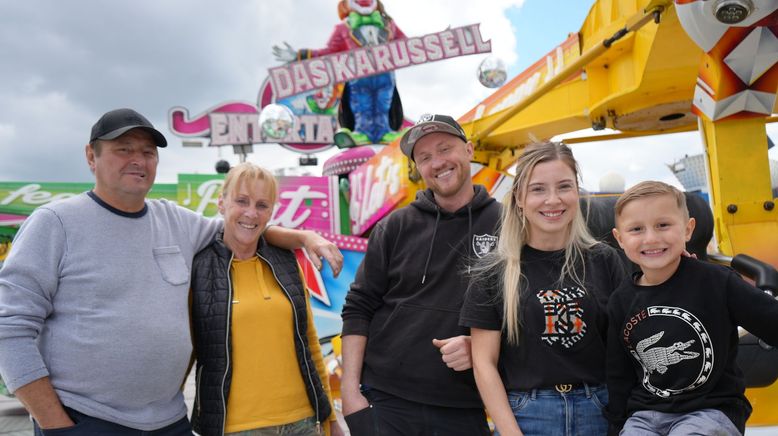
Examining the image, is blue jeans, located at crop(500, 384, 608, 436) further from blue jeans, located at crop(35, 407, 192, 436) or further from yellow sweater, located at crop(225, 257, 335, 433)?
blue jeans, located at crop(35, 407, 192, 436)

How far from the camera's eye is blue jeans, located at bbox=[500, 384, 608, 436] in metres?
1.52

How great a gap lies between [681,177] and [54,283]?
80.1ft

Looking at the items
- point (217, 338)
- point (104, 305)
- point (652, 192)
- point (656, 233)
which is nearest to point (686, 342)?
point (656, 233)

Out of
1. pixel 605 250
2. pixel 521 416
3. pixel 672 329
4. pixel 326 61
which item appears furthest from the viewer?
pixel 326 61

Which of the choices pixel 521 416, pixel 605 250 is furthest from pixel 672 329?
pixel 521 416

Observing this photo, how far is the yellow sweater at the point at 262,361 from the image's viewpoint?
2.01 m

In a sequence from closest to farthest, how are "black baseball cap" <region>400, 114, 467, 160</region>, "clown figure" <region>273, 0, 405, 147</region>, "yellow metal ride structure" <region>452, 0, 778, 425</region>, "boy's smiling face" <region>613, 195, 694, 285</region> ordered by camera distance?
"boy's smiling face" <region>613, 195, 694, 285</region> < "black baseball cap" <region>400, 114, 467, 160</region> < "yellow metal ride structure" <region>452, 0, 778, 425</region> < "clown figure" <region>273, 0, 405, 147</region>

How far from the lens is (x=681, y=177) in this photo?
A: 22.3 meters

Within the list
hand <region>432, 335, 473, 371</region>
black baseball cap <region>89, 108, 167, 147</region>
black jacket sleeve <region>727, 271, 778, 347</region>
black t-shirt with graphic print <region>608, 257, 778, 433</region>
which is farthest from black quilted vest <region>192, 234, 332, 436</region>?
black jacket sleeve <region>727, 271, 778, 347</region>

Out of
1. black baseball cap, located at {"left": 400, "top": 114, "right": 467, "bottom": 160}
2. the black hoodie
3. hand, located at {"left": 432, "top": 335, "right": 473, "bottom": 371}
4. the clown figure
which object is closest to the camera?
hand, located at {"left": 432, "top": 335, "right": 473, "bottom": 371}

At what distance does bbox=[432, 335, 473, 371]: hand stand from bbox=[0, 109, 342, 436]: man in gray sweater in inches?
20.2

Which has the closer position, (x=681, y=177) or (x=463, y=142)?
(x=463, y=142)

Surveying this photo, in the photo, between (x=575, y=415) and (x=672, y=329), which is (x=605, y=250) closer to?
(x=672, y=329)

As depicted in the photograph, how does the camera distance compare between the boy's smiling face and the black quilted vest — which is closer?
the boy's smiling face
